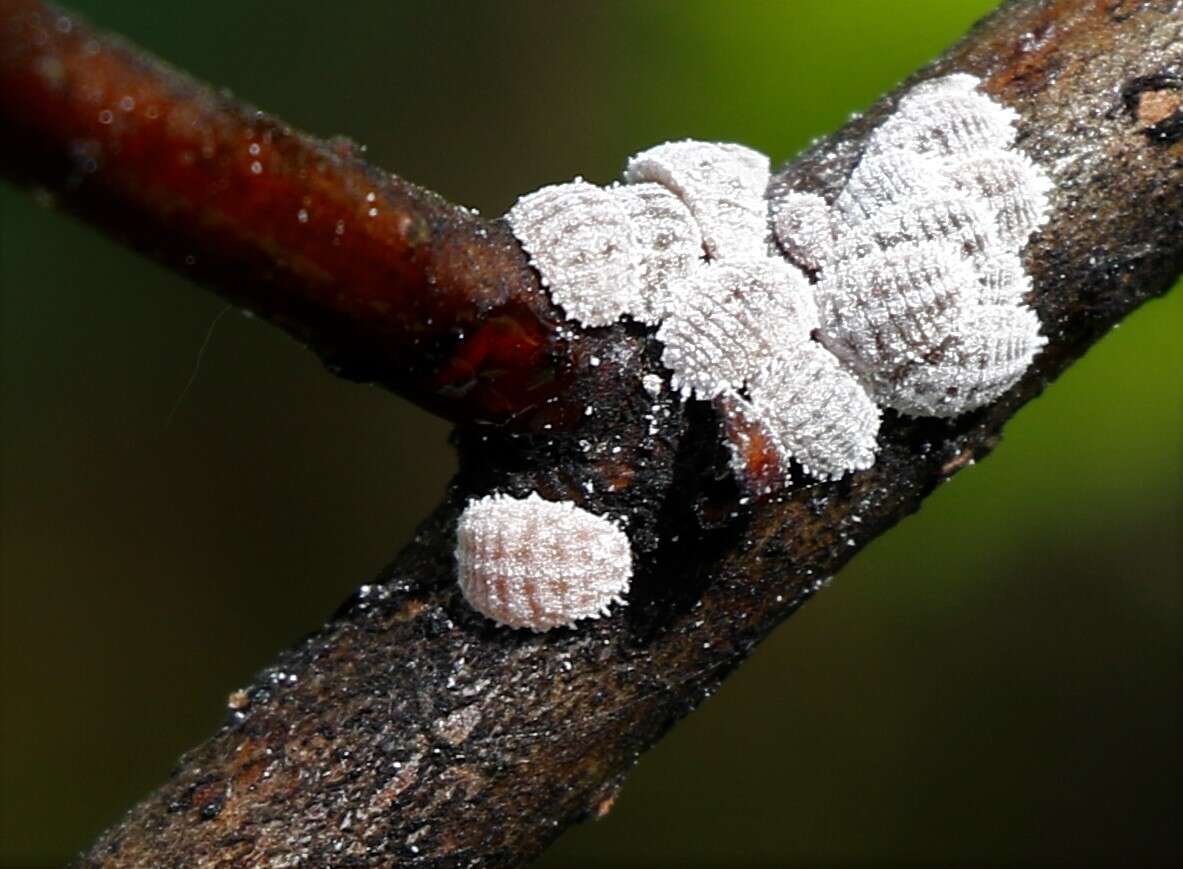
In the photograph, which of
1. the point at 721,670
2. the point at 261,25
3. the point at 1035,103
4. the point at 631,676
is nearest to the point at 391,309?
the point at 631,676

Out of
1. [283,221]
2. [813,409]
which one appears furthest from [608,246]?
[283,221]

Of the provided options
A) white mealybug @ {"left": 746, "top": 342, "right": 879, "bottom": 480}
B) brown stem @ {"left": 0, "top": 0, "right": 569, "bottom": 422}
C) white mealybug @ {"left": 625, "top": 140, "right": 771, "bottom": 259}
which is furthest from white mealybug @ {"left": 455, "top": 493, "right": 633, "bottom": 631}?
white mealybug @ {"left": 625, "top": 140, "right": 771, "bottom": 259}

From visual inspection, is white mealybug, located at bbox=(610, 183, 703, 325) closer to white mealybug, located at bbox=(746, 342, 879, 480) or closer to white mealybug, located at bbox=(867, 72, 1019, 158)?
white mealybug, located at bbox=(746, 342, 879, 480)

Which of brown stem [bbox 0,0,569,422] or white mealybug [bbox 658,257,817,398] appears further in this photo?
white mealybug [bbox 658,257,817,398]

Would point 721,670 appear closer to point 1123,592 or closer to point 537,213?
point 537,213

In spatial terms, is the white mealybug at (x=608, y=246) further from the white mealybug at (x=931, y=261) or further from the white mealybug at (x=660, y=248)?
the white mealybug at (x=931, y=261)
